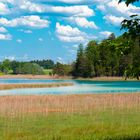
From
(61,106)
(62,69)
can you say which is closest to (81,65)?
(62,69)

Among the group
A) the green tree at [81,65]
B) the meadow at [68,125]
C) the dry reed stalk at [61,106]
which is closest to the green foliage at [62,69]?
the green tree at [81,65]

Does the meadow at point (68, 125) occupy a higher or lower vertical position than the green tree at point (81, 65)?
lower

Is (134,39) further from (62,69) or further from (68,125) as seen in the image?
(62,69)

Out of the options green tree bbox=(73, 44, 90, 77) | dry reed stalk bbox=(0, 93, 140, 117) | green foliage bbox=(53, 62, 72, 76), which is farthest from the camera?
green foliage bbox=(53, 62, 72, 76)

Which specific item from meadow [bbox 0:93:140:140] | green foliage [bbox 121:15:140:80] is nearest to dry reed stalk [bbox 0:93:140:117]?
meadow [bbox 0:93:140:140]

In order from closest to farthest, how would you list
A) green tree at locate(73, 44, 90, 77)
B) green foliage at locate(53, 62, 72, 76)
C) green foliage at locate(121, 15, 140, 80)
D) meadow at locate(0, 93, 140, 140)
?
green foliage at locate(121, 15, 140, 80) → meadow at locate(0, 93, 140, 140) → green tree at locate(73, 44, 90, 77) → green foliage at locate(53, 62, 72, 76)

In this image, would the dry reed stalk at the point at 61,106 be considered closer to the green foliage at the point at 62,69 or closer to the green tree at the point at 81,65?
the green tree at the point at 81,65

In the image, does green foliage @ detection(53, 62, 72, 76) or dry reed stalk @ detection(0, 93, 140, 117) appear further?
green foliage @ detection(53, 62, 72, 76)

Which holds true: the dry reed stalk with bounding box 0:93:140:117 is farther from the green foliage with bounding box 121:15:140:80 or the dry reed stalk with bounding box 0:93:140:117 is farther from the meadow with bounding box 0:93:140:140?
the green foliage with bounding box 121:15:140:80

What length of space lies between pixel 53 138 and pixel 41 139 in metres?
0.41

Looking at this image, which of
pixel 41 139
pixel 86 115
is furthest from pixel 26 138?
pixel 86 115

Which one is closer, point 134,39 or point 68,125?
point 134,39

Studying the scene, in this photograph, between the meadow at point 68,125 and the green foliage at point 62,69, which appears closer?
the meadow at point 68,125

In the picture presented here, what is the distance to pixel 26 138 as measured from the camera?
50.2 ft
